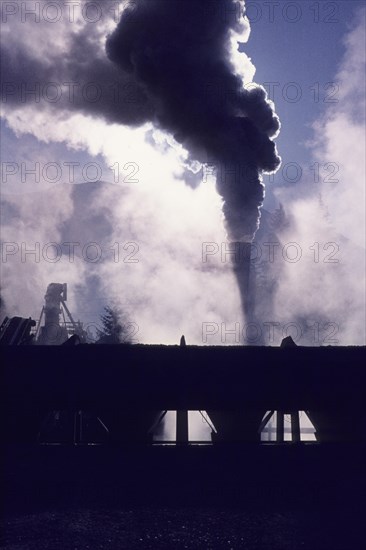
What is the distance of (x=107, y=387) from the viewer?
1123 cm

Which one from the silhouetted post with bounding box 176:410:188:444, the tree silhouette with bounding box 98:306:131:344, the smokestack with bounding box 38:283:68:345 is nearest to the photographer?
the silhouetted post with bounding box 176:410:188:444

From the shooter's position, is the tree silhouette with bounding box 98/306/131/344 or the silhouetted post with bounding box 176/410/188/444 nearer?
the silhouetted post with bounding box 176/410/188/444

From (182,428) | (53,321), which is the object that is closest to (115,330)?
(53,321)

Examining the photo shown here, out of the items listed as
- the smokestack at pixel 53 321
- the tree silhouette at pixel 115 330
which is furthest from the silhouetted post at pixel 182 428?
the tree silhouette at pixel 115 330

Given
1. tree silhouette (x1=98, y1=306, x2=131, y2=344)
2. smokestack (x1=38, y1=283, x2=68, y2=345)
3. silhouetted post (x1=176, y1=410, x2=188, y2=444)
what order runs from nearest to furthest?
silhouetted post (x1=176, y1=410, x2=188, y2=444) → smokestack (x1=38, y1=283, x2=68, y2=345) → tree silhouette (x1=98, y1=306, x2=131, y2=344)

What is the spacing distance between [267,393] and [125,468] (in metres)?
4.20

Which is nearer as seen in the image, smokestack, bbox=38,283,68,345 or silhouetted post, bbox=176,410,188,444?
silhouetted post, bbox=176,410,188,444

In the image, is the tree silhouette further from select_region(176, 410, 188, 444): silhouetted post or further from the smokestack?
select_region(176, 410, 188, 444): silhouetted post

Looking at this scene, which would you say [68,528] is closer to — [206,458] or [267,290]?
[206,458]

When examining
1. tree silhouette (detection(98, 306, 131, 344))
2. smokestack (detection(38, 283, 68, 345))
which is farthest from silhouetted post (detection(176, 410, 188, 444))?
tree silhouette (detection(98, 306, 131, 344))

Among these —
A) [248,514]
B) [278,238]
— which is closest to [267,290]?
[278,238]

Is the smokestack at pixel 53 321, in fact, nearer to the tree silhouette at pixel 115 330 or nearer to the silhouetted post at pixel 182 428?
the tree silhouette at pixel 115 330

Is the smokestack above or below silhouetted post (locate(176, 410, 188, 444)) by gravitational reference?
above

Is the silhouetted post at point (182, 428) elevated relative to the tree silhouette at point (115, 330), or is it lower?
lower
